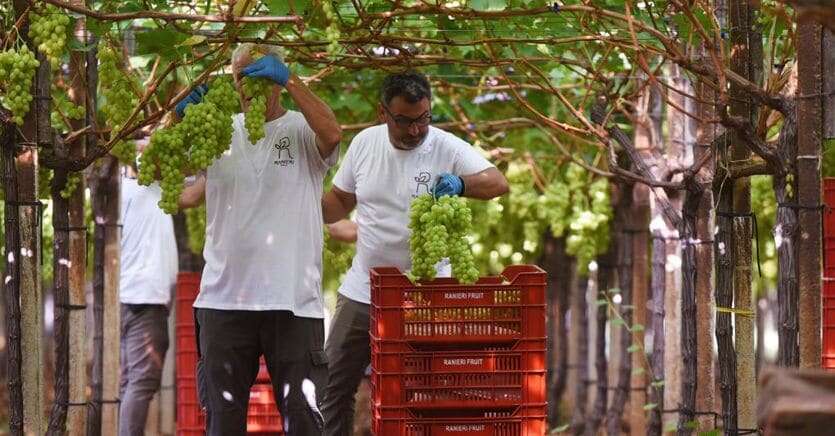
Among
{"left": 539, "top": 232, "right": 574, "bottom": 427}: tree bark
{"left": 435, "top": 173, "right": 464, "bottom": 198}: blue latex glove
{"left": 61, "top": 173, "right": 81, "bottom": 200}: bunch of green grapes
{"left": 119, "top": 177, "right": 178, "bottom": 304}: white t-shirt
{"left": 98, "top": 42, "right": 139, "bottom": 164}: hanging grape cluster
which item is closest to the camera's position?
{"left": 98, "top": 42, "right": 139, "bottom": 164}: hanging grape cluster

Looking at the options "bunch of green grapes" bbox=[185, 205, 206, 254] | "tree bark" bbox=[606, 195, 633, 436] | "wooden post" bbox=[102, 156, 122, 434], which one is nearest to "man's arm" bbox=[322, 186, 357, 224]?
"wooden post" bbox=[102, 156, 122, 434]

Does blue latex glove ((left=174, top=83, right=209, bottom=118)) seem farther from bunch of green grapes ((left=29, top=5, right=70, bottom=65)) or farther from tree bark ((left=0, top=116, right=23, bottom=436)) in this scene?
tree bark ((left=0, top=116, right=23, bottom=436))

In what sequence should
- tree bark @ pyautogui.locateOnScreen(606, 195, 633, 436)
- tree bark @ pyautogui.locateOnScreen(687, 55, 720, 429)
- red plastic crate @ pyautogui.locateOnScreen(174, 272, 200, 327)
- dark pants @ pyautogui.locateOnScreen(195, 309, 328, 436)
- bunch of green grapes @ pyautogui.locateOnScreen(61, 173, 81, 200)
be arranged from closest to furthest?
dark pants @ pyautogui.locateOnScreen(195, 309, 328, 436)
bunch of green grapes @ pyautogui.locateOnScreen(61, 173, 81, 200)
tree bark @ pyautogui.locateOnScreen(687, 55, 720, 429)
red plastic crate @ pyautogui.locateOnScreen(174, 272, 200, 327)
tree bark @ pyautogui.locateOnScreen(606, 195, 633, 436)

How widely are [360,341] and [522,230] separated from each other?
5876 mm

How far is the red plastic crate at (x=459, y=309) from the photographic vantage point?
571 cm

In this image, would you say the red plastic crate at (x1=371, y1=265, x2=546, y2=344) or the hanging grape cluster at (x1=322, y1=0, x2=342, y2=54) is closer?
the hanging grape cluster at (x1=322, y1=0, x2=342, y2=54)

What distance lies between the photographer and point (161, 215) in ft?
28.8

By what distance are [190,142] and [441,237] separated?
1.02 m

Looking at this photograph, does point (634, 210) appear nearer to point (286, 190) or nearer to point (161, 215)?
point (161, 215)

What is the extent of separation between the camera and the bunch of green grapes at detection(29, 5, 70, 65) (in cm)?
547

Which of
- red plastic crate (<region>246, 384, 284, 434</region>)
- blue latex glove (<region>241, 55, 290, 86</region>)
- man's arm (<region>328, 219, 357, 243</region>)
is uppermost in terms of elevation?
blue latex glove (<region>241, 55, 290, 86</region>)

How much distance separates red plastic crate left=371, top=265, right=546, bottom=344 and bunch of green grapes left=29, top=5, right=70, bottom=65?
57.5 inches

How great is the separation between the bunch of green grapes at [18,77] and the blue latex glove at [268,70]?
780mm

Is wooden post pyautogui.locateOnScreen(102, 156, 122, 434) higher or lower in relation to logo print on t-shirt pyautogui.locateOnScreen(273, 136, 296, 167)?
lower
